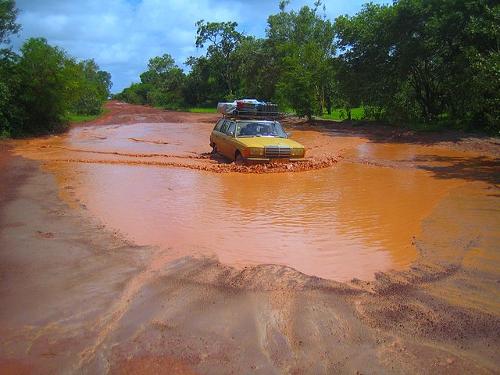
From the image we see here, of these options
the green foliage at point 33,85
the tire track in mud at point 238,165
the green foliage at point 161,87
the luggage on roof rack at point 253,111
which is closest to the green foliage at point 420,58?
the tire track in mud at point 238,165

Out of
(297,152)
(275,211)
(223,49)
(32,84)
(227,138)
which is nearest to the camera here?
(275,211)

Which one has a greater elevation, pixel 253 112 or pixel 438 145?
pixel 253 112

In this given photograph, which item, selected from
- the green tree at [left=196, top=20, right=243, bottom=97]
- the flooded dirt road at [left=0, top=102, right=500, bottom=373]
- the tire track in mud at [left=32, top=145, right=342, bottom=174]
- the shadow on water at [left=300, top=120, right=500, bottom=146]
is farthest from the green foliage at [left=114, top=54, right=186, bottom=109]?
the flooded dirt road at [left=0, top=102, right=500, bottom=373]

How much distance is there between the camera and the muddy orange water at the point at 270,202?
643 centimetres

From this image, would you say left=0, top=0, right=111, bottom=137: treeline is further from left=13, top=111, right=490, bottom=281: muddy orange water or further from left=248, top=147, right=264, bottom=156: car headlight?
left=248, top=147, right=264, bottom=156: car headlight

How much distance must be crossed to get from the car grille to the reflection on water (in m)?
0.73

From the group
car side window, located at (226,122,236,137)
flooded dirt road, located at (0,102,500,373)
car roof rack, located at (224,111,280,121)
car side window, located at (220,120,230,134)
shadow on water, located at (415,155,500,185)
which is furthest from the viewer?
car side window, located at (220,120,230,134)

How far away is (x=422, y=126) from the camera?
77.6 feet

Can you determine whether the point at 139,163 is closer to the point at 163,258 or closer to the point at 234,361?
the point at 163,258

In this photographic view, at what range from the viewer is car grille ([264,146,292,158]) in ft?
42.1

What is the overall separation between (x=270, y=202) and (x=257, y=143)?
12.1 ft

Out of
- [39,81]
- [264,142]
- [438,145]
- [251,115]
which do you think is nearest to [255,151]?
A: [264,142]

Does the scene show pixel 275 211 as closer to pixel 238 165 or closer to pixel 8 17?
pixel 238 165

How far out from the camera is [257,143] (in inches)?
509
